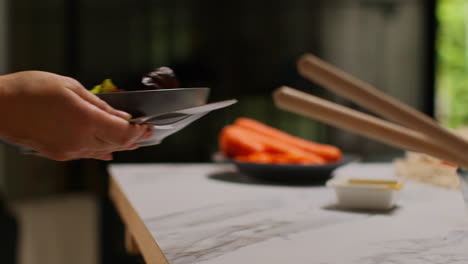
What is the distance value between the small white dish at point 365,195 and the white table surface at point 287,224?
0.02m

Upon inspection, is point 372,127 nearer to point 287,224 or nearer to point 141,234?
point 287,224

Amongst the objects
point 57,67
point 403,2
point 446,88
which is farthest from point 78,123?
point 446,88

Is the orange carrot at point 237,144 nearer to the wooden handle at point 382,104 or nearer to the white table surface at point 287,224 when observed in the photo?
the white table surface at point 287,224

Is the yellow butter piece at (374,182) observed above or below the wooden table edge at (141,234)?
above

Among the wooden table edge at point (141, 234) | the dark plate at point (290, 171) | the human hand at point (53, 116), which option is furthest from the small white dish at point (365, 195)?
the human hand at point (53, 116)

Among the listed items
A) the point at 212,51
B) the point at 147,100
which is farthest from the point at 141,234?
the point at 212,51

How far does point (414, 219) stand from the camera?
846 mm

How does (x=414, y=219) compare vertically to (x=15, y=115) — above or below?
below

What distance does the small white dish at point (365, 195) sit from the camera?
0.90 m

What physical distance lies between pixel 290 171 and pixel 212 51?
2.04 meters

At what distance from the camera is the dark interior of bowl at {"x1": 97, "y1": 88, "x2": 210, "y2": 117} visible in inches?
28.9

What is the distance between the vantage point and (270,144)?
4.34 ft

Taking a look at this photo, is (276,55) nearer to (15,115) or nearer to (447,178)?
(447,178)

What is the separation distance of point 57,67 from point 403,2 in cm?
225
